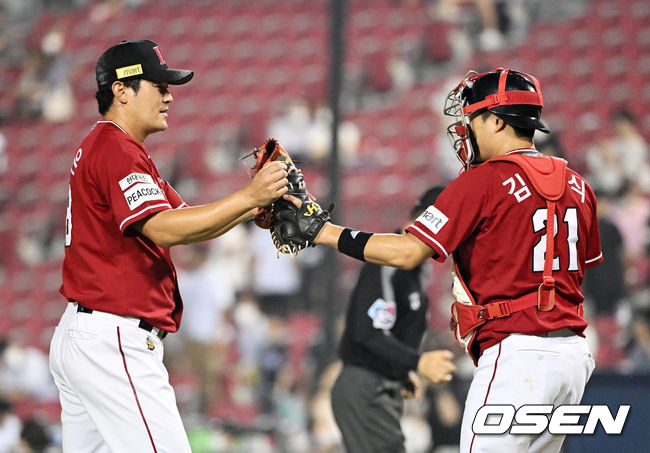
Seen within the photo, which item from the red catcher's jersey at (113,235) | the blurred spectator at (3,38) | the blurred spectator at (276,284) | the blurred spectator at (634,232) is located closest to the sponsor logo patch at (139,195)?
the red catcher's jersey at (113,235)

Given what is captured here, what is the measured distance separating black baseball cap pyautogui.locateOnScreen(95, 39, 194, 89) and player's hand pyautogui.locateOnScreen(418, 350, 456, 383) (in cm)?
183

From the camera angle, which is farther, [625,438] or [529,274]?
[625,438]

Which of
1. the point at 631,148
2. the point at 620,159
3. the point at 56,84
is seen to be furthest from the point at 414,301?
the point at 56,84

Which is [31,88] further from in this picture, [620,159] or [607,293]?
[607,293]

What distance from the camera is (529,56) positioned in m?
12.2

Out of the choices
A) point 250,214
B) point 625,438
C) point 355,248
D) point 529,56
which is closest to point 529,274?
point 355,248

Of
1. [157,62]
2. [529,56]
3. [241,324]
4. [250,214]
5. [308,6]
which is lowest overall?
[241,324]

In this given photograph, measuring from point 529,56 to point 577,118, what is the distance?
51.8 inches

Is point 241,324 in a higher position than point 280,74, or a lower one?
lower

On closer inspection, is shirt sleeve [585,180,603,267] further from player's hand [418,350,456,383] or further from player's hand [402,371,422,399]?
player's hand [402,371,422,399]

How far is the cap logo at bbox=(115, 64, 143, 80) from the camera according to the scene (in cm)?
367

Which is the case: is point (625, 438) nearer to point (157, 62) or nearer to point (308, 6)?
point (157, 62)

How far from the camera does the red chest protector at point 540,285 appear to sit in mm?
3234

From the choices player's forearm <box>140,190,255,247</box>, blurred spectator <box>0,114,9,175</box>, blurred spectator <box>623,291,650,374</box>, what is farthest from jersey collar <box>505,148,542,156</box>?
blurred spectator <box>0,114,9,175</box>
